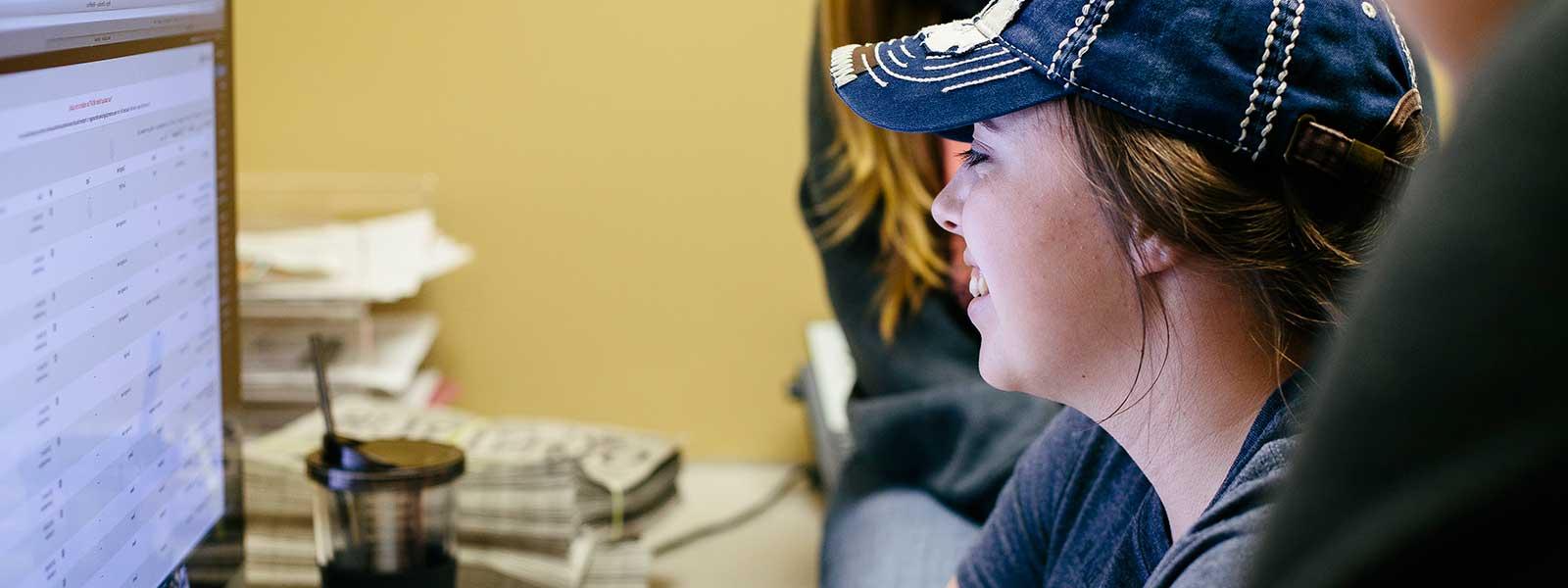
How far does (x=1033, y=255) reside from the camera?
24.1 inches

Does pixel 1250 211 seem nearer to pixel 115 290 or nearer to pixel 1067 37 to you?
pixel 1067 37

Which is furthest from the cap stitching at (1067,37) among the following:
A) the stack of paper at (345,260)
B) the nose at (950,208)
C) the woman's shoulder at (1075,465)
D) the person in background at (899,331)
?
the stack of paper at (345,260)

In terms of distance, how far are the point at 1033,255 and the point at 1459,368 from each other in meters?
0.35

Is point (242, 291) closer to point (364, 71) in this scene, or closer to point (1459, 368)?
point (364, 71)

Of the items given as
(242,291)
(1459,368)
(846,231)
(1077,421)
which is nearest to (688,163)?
Result: (846,231)

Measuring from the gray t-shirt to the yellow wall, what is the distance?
639mm

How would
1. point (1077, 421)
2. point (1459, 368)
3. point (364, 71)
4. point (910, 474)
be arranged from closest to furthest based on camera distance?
1. point (1459, 368)
2. point (1077, 421)
3. point (910, 474)
4. point (364, 71)

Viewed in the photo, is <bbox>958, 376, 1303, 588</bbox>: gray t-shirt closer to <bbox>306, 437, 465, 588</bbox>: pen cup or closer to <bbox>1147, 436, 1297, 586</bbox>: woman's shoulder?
<bbox>1147, 436, 1297, 586</bbox>: woman's shoulder

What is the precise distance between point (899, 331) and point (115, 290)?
677 millimetres

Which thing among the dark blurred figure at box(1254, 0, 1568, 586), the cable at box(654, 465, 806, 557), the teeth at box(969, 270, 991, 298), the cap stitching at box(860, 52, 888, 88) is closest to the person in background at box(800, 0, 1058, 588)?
the cable at box(654, 465, 806, 557)

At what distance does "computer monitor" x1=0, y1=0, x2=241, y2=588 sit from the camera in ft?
1.60

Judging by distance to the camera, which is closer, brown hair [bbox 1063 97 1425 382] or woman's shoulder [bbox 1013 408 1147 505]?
brown hair [bbox 1063 97 1425 382]

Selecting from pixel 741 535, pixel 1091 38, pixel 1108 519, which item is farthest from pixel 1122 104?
pixel 741 535

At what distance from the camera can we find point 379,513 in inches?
30.3
